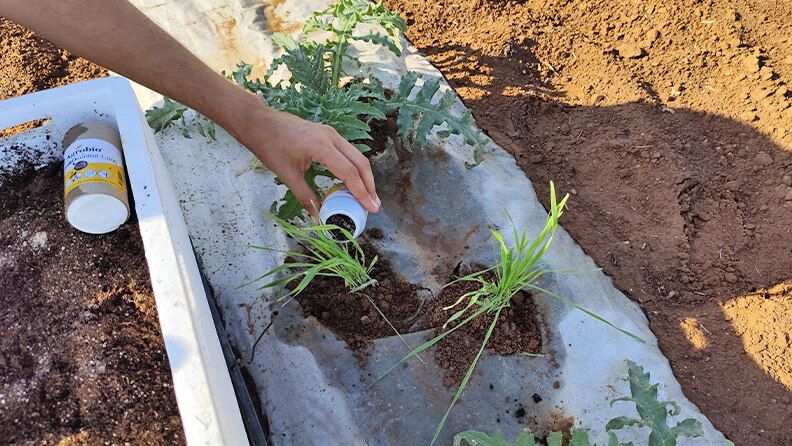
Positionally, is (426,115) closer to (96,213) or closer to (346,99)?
(346,99)

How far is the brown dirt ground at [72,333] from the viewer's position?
124 centimetres

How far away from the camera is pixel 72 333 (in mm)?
1358

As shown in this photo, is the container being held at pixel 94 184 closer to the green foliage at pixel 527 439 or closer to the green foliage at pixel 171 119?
the green foliage at pixel 171 119

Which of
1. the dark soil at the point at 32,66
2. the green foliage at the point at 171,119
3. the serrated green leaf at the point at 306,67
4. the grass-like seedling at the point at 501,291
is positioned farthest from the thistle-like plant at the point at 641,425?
the dark soil at the point at 32,66

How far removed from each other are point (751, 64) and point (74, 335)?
2.53m

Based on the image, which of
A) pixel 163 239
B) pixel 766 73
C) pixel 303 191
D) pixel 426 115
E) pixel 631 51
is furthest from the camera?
pixel 631 51

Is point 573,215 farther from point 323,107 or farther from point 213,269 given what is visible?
point 213,269

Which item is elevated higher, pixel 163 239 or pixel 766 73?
pixel 766 73

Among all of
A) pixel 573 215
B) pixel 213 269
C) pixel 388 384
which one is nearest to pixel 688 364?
pixel 573 215

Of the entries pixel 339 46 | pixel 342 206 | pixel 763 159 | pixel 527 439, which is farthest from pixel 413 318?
pixel 763 159

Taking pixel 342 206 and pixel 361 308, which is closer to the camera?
pixel 342 206

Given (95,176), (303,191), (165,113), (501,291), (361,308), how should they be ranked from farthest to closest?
1. (165,113)
2. (361,308)
3. (501,291)
4. (303,191)
5. (95,176)

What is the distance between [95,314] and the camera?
1383mm

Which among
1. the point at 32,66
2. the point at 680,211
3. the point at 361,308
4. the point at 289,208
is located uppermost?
the point at 680,211
